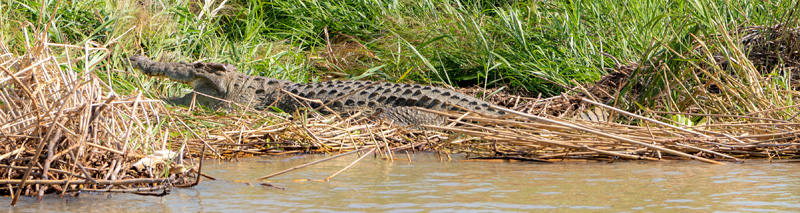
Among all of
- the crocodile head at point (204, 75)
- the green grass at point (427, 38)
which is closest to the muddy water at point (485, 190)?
the green grass at point (427, 38)

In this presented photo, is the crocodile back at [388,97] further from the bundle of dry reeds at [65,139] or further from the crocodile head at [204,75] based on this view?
the bundle of dry reeds at [65,139]

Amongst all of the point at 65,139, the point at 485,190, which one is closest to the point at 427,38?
the point at 485,190

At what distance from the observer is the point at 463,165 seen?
10.8 ft

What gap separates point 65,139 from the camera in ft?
7.34

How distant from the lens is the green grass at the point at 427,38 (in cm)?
525

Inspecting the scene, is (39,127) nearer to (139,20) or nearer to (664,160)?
(664,160)

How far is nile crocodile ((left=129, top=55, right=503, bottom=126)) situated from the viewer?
200 inches

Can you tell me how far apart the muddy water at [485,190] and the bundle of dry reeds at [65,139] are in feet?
0.20

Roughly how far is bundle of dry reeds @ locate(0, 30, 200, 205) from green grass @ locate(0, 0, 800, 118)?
2.73 meters

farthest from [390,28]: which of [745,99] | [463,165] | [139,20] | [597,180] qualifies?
[597,180]

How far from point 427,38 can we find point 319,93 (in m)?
1.27

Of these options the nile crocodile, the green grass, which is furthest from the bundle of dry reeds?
the green grass

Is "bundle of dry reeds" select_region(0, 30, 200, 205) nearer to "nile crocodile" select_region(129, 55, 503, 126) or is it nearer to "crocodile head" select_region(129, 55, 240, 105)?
"nile crocodile" select_region(129, 55, 503, 126)

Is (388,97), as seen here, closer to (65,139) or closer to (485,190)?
(485,190)
